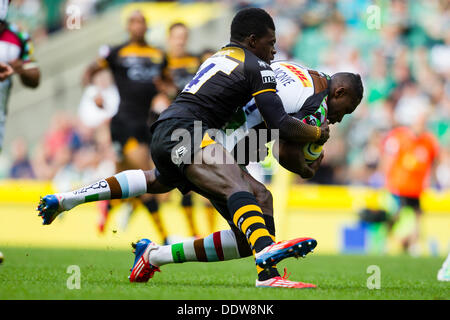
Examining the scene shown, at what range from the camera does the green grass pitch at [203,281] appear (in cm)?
471

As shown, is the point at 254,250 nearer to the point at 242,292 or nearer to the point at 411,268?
the point at 242,292

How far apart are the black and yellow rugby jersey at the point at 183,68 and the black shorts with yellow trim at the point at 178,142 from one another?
5767 millimetres

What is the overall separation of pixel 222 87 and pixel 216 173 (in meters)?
0.63

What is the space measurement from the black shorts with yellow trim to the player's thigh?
2.1 inches

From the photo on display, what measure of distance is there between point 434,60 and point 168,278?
10.5 m

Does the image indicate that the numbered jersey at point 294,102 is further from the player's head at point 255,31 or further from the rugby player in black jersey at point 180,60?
the rugby player in black jersey at point 180,60

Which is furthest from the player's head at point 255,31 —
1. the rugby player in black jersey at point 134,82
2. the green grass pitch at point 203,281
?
the rugby player in black jersey at point 134,82

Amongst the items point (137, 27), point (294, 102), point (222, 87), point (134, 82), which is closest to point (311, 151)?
point (294, 102)

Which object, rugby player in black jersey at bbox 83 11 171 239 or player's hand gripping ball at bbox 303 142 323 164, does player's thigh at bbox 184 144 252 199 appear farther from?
rugby player in black jersey at bbox 83 11 171 239

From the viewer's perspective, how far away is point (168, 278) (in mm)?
6215

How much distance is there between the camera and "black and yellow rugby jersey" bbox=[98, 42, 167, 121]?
10.6 metres

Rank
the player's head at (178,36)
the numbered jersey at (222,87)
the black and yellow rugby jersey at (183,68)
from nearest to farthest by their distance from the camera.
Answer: the numbered jersey at (222,87)
the player's head at (178,36)
the black and yellow rugby jersey at (183,68)
